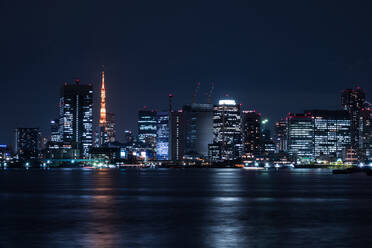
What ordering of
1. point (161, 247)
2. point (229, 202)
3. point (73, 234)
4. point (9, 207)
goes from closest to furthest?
1. point (161, 247)
2. point (73, 234)
3. point (9, 207)
4. point (229, 202)

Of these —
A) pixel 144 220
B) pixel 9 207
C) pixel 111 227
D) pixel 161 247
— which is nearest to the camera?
pixel 161 247

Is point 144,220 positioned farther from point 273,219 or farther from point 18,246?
point 18,246

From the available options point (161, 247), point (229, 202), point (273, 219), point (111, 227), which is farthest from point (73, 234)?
point (229, 202)

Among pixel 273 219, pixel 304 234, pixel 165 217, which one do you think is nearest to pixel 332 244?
pixel 304 234

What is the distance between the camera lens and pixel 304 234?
45.0 m

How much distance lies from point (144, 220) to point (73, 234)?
11398mm

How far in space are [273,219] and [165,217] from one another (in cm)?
963

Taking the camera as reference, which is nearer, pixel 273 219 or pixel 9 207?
pixel 273 219

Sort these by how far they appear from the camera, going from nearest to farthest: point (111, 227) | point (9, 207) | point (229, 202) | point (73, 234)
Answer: point (73, 234) < point (111, 227) < point (9, 207) < point (229, 202)

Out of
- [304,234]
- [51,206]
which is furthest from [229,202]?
[304,234]

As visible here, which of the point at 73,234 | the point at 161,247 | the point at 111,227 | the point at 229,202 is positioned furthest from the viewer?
the point at 229,202

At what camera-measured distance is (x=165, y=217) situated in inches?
2266

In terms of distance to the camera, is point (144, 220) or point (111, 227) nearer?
point (111, 227)

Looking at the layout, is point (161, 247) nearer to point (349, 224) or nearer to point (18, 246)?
point (18, 246)
